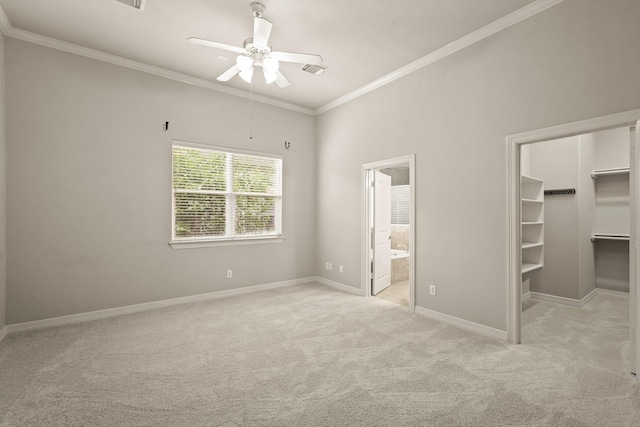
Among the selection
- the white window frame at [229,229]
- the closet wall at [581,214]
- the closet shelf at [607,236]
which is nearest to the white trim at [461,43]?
the white window frame at [229,229]

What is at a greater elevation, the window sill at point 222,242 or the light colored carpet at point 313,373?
the window sill at point 222,242

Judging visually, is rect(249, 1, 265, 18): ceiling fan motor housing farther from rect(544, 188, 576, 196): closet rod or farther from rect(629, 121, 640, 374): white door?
rect(544, 188, 576, 196): closet rod

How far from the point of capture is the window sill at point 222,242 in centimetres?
415

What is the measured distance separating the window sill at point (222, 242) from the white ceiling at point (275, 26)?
2339mm

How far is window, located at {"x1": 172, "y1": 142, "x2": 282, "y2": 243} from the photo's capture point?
4.22 m

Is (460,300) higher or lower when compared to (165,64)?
lower

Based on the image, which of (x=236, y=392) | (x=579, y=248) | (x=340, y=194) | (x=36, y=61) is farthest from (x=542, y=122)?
(x=36, y=61)

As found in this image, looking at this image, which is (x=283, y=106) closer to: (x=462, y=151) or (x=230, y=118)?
(x=230, y=118)

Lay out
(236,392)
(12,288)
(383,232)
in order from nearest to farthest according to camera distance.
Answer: (236,392)
(12,288)
(383,232)

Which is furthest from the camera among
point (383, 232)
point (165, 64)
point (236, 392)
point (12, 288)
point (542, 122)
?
point (383, 232)

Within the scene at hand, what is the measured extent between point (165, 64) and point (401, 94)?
309cm

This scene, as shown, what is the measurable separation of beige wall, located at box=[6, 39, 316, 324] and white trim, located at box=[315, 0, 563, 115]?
2057mm

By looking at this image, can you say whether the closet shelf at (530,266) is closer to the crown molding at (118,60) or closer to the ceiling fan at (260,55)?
the ceiling fan at (260,55)

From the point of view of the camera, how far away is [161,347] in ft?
9.35
